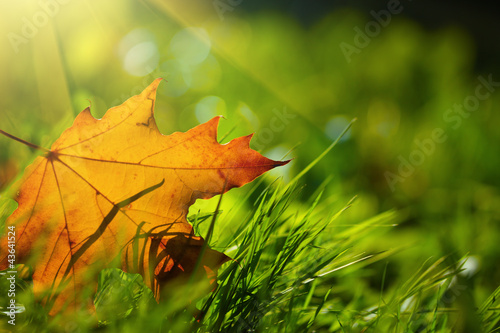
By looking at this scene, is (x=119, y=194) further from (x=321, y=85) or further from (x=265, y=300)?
(x=321, y=85)

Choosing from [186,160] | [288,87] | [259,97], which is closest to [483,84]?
[288,87]

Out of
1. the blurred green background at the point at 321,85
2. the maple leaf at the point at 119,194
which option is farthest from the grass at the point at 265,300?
the blurred green background at the point at 321,85

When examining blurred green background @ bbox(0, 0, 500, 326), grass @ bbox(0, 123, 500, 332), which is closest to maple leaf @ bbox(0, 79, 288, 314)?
grass @ bbox(0, 123, 500, 332)

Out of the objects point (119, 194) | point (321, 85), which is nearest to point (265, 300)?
point (119, 194)

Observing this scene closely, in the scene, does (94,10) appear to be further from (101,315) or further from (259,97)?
(101,315)

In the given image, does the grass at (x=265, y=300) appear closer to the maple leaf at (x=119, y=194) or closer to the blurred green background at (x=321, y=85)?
the maple leaf at (x=119, y=194)
